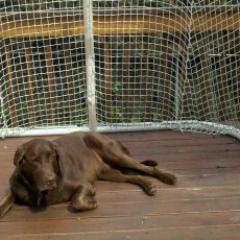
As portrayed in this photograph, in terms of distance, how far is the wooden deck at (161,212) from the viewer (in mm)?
3824

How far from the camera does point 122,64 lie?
5977 millimetres

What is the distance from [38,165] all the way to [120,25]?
224 centimetres

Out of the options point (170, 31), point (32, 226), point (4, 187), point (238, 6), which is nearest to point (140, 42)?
point (170, 31)

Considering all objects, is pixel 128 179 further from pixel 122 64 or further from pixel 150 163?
pixel 122 64

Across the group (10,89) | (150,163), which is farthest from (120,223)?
(10,89)

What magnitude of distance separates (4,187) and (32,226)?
72 cm

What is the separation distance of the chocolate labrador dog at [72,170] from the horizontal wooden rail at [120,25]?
1.39 metres

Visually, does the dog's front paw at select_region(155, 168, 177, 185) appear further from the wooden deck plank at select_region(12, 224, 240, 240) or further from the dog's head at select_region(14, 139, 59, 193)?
the dog's head at select_region(14, 139, 59, 193)

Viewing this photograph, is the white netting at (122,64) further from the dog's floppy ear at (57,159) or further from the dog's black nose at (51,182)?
the dog's black nose at (51,182)

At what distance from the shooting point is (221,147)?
17.7ft

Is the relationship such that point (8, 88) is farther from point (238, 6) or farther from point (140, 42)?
point (238, 6)

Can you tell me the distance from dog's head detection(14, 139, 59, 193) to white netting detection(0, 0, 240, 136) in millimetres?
1859

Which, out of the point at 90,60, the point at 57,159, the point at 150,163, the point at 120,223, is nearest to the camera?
the point at 120,223

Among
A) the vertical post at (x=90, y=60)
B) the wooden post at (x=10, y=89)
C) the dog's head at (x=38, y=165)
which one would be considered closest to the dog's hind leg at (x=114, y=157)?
the dog's head at (x=38, y=165)
